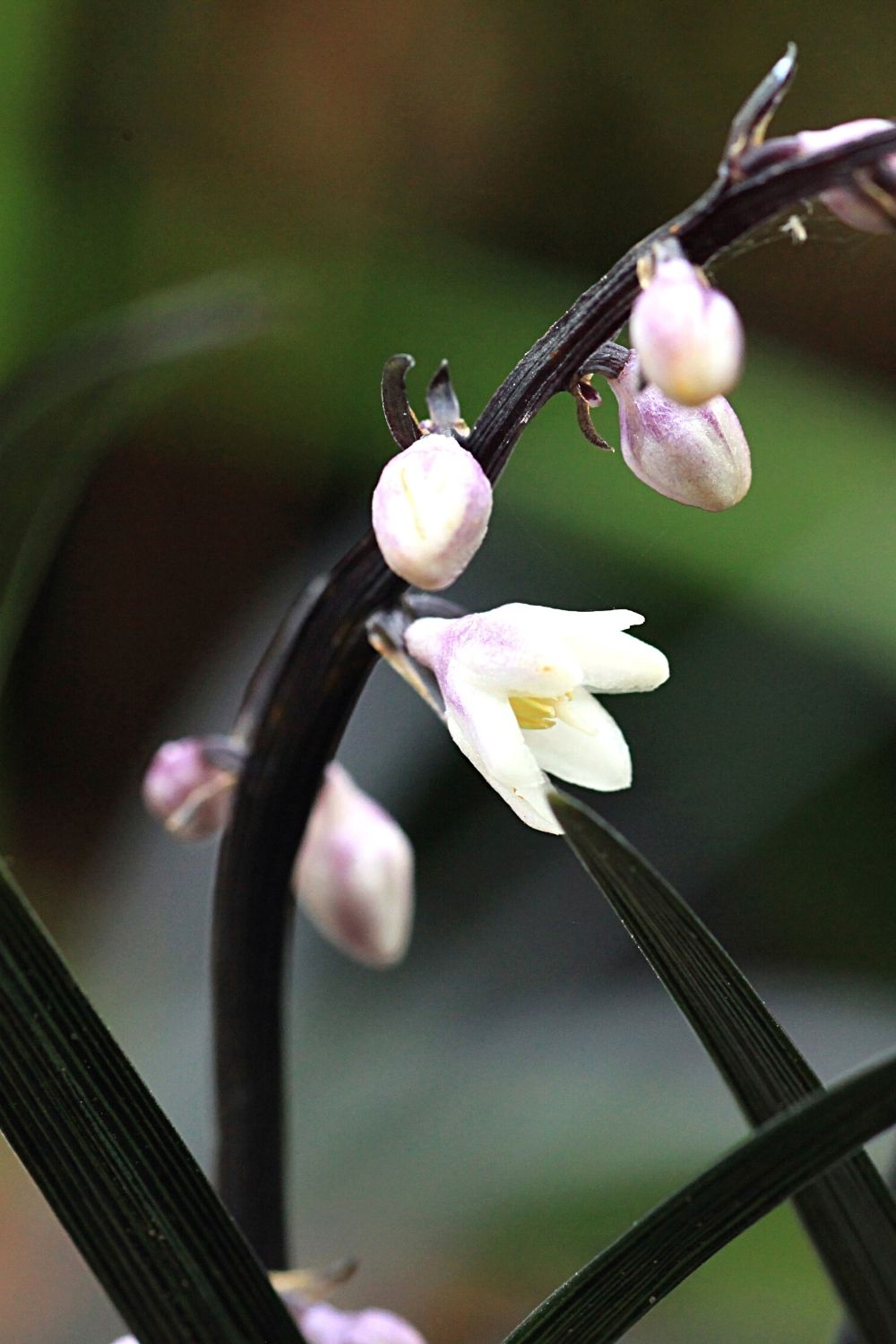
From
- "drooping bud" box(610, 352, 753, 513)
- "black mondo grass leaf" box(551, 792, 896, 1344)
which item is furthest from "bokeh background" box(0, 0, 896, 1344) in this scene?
"black mondo grass leaf" box(551, 792, 896, 1344)

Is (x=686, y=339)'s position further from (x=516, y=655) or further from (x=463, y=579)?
(x=463, y=579)

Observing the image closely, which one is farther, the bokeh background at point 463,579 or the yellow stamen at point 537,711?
the bokeh background at point 463,579

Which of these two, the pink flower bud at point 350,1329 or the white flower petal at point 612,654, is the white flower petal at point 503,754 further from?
the pink flower bud at point 350,1329

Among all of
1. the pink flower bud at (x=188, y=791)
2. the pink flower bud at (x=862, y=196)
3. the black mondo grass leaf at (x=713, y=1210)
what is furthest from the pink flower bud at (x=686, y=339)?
the pink flower bud at (x=188, y=791)

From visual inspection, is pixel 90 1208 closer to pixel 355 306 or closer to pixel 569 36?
pixel 355 306

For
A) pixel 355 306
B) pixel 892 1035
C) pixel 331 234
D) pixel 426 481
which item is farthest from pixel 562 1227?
pixel 331 234

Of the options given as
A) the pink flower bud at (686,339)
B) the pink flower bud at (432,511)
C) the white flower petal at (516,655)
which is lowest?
the white flower petal at (516,655)
